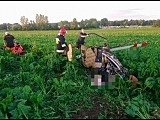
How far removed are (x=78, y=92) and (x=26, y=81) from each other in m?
1.54

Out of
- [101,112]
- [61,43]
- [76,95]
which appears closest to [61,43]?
[61,43]

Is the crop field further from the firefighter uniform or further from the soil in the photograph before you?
the firefighter uniform

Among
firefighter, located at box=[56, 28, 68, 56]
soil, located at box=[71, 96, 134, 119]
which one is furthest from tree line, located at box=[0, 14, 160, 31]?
soil, located at box=[71, 96, 134, 119]

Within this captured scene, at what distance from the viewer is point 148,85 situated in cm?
664

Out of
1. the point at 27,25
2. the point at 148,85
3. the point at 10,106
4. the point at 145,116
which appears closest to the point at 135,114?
the point at 145,116

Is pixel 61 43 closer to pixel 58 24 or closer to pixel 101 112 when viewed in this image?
pixel 101 112

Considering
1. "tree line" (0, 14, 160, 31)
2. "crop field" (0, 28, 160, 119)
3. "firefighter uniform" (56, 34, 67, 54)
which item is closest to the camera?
"crop field" (0, 28, 160, 119)

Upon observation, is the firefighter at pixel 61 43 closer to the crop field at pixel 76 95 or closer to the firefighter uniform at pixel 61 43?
the firefighter uniform at pixel 61 43

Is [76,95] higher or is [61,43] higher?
[61,43]

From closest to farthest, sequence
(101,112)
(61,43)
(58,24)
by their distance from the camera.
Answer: (101,112) → (61,43) → (58,24)

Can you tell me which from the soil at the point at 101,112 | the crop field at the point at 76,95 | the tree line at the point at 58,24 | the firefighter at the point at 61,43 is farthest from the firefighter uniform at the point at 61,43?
the tree line at the point at 58,24

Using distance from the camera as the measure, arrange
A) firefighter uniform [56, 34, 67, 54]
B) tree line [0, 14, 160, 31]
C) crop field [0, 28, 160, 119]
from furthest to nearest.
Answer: tree line [0, 14, 160, 31]
firefighter uniform [56, 34, 67, 54]
crop field [0, 28, 160, 119]

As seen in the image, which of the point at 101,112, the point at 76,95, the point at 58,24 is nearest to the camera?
the point at 101,112

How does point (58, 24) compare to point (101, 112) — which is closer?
point (101, 112)
